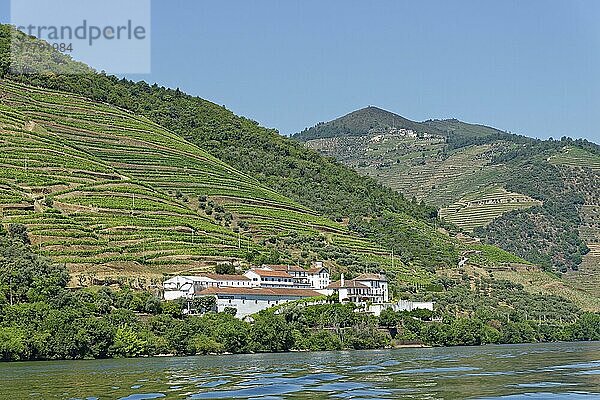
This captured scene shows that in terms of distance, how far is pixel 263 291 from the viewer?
10925 centimetres

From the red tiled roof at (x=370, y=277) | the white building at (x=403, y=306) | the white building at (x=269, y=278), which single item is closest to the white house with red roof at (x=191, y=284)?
the white building at (x=269, y=278)

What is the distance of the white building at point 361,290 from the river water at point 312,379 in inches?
1811

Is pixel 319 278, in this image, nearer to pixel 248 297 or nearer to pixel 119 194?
pixel 248 297

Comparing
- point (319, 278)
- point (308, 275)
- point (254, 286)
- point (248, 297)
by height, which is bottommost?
point (248, 297)

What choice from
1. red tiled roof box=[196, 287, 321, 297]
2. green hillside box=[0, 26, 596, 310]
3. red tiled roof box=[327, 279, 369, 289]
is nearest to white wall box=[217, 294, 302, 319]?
red tiled roof box=[196, 287, 321, 297]

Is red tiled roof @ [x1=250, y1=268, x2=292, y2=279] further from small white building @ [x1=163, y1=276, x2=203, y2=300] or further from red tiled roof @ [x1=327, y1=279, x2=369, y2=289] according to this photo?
small white building @ [x1=163, y1=276, x2=203, y2=300]

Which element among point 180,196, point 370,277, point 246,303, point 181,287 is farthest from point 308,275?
point 180,196

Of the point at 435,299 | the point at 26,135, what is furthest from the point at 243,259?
the point at 26,135

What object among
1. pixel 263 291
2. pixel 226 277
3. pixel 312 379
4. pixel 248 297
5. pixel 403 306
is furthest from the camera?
pixel 403 306

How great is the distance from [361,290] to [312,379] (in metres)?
68.3

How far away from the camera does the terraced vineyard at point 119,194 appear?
10712 centimetres

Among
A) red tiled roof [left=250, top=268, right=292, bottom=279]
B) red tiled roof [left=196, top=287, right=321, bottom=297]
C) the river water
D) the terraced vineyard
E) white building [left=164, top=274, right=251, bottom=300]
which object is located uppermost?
the terraced vineyard

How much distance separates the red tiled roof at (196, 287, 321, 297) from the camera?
104m

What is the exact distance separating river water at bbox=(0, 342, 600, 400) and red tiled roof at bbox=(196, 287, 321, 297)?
3250 cm
